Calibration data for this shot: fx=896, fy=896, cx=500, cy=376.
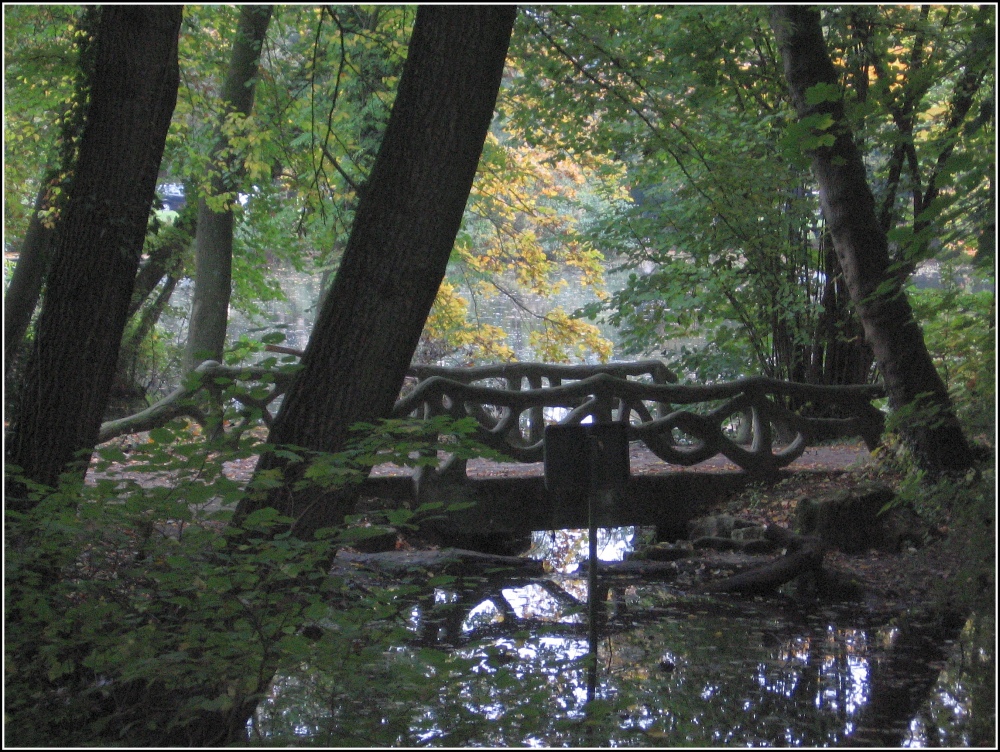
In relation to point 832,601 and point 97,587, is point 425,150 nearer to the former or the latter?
point 97,587

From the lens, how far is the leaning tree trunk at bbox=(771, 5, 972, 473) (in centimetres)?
684

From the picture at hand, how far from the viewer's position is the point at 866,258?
277 inches

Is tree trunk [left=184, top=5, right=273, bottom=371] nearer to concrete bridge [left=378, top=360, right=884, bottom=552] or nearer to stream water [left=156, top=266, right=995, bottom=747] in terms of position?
concrete bridge [left=378, top=360, right=884, bottom=552]

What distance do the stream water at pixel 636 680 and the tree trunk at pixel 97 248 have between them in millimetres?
1747

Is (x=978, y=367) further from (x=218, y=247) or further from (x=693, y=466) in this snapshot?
(x=218, y=247)

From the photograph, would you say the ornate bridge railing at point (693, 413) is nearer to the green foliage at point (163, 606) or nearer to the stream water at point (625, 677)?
the stream water at point (625, 677)

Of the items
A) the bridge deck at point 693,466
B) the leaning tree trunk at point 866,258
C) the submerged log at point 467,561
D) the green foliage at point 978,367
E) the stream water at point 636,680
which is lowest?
the stream water at point 636,680

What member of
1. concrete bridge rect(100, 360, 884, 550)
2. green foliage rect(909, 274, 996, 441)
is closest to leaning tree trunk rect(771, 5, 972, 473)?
green foliage rect(909, 274, 996, 441)

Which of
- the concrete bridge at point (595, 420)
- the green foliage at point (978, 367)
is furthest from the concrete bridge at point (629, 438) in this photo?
the green foliage at point (978, 367)

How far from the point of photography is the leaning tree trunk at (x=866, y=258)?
22.5 feet

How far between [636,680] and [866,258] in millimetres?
3925

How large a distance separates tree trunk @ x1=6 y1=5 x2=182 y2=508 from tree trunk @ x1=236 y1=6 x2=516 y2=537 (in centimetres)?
106

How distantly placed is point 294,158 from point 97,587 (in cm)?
627

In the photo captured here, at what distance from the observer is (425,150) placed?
435 cm
